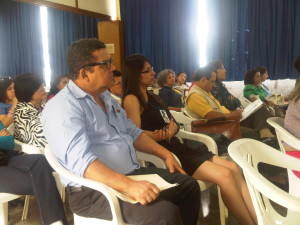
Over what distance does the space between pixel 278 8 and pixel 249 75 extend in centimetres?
149

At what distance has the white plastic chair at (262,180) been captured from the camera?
1.13 m

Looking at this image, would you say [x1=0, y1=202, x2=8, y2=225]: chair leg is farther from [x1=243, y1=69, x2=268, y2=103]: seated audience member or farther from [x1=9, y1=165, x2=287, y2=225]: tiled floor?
[x1=243, y1=69, x2=268, y2=103]: seated audience member

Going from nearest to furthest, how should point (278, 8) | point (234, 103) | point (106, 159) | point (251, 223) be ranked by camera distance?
point (106, 159)
point (251, 223)
point (234, 103)
point (278, 8)

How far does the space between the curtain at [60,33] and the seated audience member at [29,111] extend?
2.46 m

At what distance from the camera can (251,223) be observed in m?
1.79

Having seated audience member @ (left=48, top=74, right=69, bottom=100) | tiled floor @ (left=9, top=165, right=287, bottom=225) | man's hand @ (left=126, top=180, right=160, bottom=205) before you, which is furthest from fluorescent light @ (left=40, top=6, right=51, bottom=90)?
man's hand @ (left=126, top=180, right=160, bottom=205)

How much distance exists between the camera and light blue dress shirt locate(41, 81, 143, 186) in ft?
4.82

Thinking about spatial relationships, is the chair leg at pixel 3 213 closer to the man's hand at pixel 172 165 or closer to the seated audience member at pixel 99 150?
the seated audience member at pixel 99 150

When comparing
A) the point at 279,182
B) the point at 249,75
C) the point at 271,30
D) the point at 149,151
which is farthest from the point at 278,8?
the point at 149,151

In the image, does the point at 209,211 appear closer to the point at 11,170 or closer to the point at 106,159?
the point at 106,159

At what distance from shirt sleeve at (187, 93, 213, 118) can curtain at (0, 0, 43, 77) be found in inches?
105

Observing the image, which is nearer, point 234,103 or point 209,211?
point 209,211

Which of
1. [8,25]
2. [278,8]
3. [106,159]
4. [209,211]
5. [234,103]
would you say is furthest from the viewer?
[278,8]

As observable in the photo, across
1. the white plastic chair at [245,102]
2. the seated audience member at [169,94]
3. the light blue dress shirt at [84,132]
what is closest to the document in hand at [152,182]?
the light blue dress shirt at [84,132]
